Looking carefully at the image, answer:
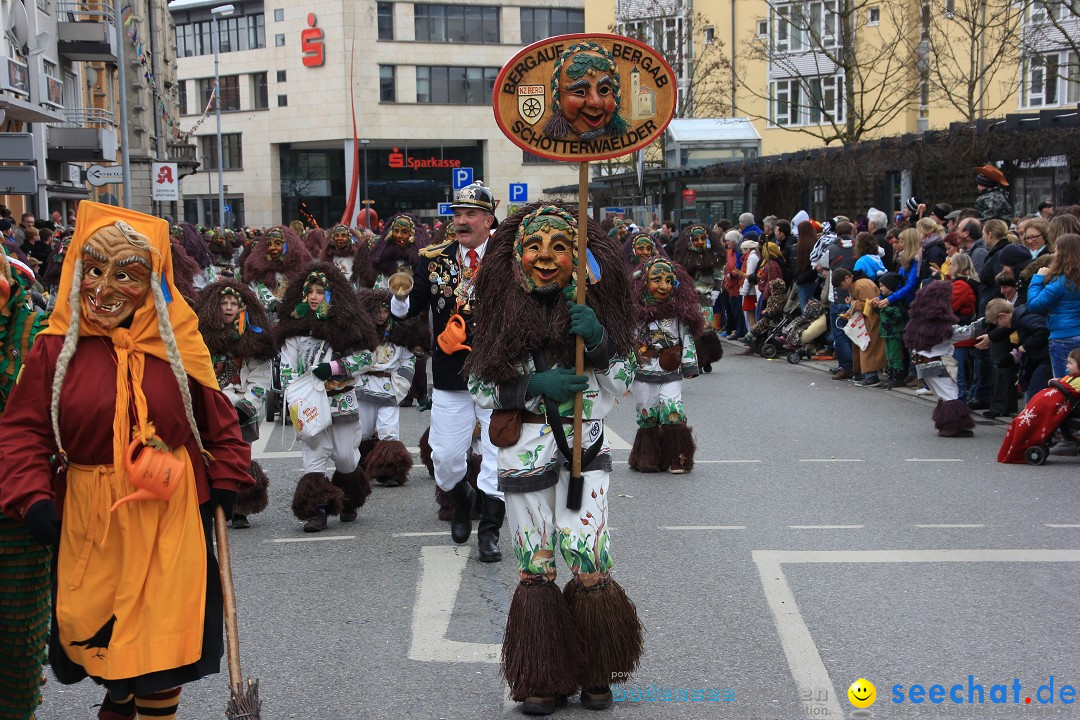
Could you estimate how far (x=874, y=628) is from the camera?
5969 millimetres

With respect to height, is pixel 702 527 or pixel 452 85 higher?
pixel 452 85

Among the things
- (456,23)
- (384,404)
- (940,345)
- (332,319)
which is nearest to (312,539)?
(332,319)

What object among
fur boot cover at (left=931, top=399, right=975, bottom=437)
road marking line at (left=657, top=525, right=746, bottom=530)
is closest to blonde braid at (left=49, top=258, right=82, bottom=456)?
road marking line at (left=657, top=525, right=746, bottom=530)

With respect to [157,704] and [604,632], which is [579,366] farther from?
[157,704]

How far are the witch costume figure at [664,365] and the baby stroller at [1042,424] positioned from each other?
2697 mm

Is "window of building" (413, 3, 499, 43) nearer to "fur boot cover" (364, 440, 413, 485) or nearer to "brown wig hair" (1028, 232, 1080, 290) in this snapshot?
"brown wig hair" (1028, 232, 1080, 290)

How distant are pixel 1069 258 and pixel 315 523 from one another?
22.4ft

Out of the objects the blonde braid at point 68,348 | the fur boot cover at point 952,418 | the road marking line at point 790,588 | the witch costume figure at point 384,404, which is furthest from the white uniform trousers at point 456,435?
the fur boot cover at point 952,418

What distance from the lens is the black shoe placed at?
26.9 feet

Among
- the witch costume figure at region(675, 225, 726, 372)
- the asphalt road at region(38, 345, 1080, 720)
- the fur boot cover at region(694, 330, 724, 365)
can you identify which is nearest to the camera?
the asphalt road at region(38, 345, 1080, 720)

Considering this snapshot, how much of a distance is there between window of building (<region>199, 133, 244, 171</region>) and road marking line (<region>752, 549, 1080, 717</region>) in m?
69.0

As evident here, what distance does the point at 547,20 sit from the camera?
71.2 meters

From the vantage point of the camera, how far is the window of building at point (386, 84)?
68562 mm

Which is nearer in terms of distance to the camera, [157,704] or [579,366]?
[157,704]
